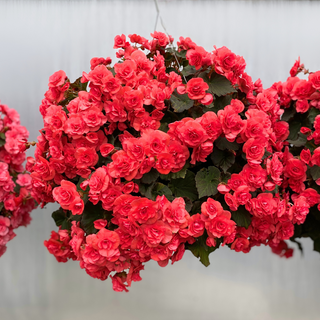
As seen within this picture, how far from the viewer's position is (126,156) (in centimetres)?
80

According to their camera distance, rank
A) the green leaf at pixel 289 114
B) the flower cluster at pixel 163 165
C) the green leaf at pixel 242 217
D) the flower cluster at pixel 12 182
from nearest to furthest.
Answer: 1. the flower cluster at pixel 163 165
2. the green leaf at pixel 242 217
3. the green leaf at pixel 289 114
4. the flower cluster at pixel 12 182

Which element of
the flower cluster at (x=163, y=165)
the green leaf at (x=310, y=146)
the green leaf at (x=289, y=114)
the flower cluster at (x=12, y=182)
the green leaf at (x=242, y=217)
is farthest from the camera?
the flower cluster at (x=12, y=182)

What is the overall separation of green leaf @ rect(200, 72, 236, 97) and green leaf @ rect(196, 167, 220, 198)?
0.72ft

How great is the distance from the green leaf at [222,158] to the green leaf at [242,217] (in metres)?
0.14

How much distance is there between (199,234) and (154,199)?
15 centimetres

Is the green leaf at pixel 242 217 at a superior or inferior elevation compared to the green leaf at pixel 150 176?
inferior


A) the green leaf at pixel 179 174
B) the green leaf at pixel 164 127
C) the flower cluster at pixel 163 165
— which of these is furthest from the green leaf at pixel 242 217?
the green leaf at pixel 164 127

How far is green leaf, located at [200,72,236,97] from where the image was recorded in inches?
35.3

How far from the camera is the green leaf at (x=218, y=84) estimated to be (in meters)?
0.90

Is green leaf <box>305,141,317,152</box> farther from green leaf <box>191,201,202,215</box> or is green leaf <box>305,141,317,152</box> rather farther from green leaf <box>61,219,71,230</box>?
green leaf <box>61,219,71,230</box>

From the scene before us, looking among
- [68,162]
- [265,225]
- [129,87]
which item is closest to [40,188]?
[68,162]

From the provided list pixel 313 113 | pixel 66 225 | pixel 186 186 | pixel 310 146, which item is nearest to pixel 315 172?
pixel 310 146

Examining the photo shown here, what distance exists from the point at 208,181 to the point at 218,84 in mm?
285

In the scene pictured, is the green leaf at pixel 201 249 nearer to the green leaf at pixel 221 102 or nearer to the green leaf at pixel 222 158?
the green leaf at pixel 222 158
